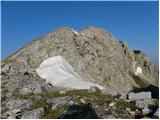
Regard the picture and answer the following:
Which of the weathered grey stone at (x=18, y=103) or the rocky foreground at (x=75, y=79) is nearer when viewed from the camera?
the rocky foreground at (x=75, y=79)

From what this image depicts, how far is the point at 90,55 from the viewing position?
39969 mm

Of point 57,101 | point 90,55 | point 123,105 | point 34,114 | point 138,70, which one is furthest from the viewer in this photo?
point 138,70

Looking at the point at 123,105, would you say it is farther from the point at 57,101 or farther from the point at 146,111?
the point at 57,101

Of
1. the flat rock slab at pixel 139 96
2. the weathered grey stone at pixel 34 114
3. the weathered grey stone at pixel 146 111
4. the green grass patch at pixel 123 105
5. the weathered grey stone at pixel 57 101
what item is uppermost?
the flat rock slab at pixel 139 96

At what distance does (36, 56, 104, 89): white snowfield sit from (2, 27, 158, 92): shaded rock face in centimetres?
137

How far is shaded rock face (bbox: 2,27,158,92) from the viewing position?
1304 inches

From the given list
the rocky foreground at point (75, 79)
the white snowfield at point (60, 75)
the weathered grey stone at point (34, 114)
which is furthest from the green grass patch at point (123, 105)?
the white snowfield at point (60, 75)

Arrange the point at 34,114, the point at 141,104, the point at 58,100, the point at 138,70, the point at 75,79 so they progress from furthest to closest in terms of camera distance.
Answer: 1. the point at 138,70
2. the point at 75,79
3. the point at 58,100
4. the point at 34,114
5. the point at 141,104

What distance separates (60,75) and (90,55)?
12.5m

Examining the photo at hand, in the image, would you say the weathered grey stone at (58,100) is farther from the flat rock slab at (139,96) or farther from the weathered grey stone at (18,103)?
the flat rock slab at (139,96)

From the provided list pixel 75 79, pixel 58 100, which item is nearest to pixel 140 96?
pixel 58 100

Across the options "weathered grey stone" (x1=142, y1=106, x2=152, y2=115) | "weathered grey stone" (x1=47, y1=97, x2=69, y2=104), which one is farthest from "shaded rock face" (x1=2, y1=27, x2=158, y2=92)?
"weathered grey stone" (x1=142, y1=106, x2=152, y2=115)

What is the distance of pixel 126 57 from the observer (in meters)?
48.9

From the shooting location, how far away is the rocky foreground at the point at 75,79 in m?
17.6
